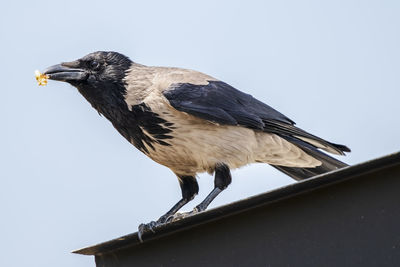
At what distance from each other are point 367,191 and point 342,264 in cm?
32

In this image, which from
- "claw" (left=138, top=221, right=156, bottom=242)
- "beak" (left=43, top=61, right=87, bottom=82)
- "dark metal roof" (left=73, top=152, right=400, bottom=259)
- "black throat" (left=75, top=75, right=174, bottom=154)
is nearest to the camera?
"dark metal roof" (left=73, top=152, right=400, bottom=259)

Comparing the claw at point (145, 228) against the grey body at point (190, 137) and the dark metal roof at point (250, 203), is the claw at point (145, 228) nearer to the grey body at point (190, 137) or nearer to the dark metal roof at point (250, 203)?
the dark metal roof at point (250, 203)

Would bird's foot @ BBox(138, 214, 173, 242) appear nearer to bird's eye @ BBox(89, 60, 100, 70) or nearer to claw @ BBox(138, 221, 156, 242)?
claw @ BBox(138, 221, 156, 242)

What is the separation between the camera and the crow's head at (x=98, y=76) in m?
5.51

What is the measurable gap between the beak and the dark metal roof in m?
2.13

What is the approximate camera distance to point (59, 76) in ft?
18.0

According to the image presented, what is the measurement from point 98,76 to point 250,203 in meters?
2.80

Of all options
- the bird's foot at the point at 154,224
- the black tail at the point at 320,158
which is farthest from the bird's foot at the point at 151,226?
the black tail at the point at 320,158

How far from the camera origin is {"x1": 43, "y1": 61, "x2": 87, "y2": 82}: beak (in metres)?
5.49

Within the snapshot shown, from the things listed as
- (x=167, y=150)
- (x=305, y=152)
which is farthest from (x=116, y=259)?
(x=305, y=152)

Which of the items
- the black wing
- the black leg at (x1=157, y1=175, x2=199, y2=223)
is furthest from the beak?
the black leg at (x1=157, y1=175, x2=199, y2=223)

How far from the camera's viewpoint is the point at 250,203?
A: 10.6ft

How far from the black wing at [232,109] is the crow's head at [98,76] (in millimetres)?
470

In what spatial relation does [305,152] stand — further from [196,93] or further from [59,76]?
[59,76]
